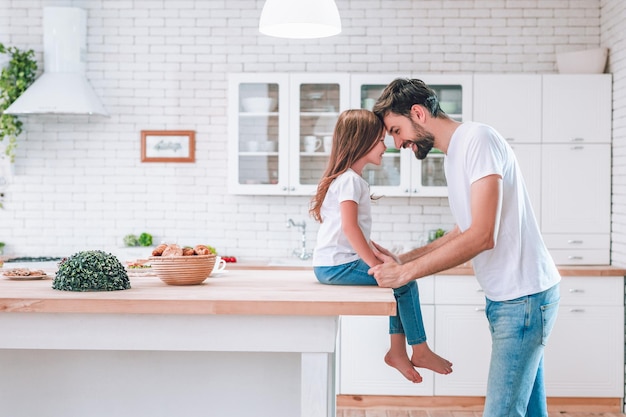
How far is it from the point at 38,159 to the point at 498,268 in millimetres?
4102

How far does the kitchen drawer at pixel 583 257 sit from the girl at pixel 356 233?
2.55 metres

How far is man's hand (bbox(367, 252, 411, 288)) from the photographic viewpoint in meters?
2.71

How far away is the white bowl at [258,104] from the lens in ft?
17.3

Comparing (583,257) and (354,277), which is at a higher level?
(354,277)

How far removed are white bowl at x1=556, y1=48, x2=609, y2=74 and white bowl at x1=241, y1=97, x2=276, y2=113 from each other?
2.12 meters

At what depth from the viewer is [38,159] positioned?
5660mm

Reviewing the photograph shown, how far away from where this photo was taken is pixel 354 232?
9.32ft

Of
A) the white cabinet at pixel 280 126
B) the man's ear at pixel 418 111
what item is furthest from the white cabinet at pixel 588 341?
the man's ear at pixel 418 111

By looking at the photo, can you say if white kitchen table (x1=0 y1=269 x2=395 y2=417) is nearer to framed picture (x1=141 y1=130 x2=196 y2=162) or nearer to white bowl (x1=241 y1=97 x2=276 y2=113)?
white bowl (x1=241 y1=97 x2=276 y2=113)

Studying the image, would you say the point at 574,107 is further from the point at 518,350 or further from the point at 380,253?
the point at 518,350

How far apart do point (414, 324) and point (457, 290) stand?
83.0 inches

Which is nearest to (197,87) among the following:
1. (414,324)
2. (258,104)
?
(258,104)

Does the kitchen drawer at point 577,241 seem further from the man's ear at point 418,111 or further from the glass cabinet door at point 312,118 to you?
the man's ear at point 418,111

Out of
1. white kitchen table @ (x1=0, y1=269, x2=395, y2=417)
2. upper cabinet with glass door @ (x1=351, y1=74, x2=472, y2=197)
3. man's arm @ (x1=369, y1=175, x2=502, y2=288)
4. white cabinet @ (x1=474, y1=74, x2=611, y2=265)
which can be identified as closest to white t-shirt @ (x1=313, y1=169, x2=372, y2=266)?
white kitchen table @ (x1=0, y1=269, x2=395, y2=417)
